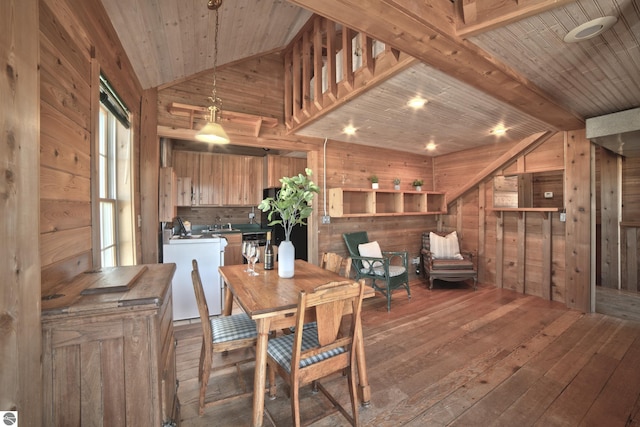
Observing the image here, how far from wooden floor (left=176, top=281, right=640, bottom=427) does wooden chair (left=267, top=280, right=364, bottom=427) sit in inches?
13.9

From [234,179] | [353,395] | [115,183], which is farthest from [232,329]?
[234,179]

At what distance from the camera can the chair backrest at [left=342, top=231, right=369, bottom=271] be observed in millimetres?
3960

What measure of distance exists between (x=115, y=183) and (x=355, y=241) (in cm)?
297

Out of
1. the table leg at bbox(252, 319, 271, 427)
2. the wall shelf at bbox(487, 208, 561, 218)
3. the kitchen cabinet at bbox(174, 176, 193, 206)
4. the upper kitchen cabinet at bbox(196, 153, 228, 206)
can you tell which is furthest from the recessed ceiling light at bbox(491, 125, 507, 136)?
the kitchen cabinet at bbox(174, 176, 193, 206)

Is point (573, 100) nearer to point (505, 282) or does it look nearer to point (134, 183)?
point (505, 282)

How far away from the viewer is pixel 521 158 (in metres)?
4.11

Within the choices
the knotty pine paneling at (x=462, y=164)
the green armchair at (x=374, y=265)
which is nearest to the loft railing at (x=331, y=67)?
the green armchair at (x=374, y=265)

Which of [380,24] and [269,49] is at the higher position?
[269,49]

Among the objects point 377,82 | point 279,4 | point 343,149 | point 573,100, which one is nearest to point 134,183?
point 279,4

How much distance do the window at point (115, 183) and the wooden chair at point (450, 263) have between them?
12.8 feet

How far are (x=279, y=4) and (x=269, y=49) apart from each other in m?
1.01

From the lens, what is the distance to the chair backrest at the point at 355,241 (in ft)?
13.0

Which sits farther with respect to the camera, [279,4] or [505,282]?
A: [505,282]

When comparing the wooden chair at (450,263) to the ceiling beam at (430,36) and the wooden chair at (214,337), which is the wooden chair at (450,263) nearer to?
the ceiling beam at (430,36)
